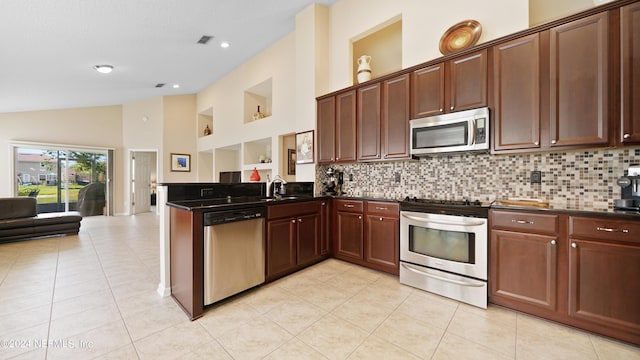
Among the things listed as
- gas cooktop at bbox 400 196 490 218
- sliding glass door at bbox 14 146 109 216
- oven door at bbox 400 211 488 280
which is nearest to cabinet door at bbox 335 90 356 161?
gas cooktop at bbox 400 196 490 218

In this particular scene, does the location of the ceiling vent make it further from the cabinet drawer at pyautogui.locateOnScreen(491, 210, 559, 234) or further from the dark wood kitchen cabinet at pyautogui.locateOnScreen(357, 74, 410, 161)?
the cabinet drawer at pyautogui.locateOnScreen(491, 210, 559, 234)

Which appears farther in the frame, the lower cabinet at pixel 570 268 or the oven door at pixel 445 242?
the oven door at pixel 445 242

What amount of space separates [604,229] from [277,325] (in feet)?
8.14

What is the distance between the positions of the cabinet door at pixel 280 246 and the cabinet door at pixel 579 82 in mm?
2610

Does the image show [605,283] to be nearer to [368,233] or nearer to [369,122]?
[368,233]

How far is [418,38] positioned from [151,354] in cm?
396

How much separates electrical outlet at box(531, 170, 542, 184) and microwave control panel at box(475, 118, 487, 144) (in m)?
0.57

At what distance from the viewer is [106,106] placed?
7715 mm

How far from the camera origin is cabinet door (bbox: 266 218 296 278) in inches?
110

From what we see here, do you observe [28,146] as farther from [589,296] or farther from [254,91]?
[589,296]

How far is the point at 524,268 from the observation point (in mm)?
2137

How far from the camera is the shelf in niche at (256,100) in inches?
243

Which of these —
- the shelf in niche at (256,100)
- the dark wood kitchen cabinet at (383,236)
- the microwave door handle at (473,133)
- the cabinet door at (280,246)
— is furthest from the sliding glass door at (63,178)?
the microwave door handle at (473,133)

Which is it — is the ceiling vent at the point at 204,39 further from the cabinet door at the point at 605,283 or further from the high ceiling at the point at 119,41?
the cabinet door at the point at 605,283
